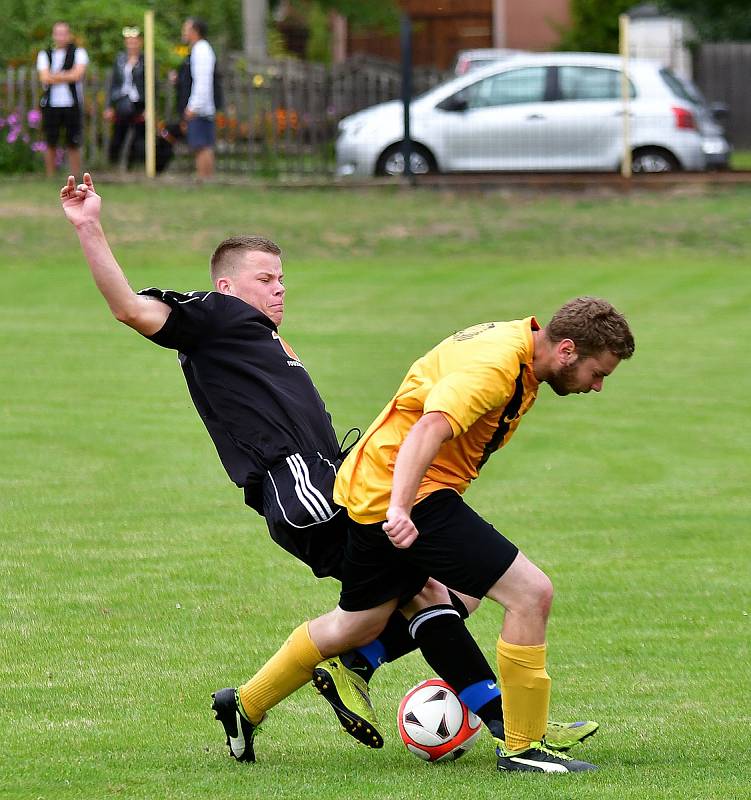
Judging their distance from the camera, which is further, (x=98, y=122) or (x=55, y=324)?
(x=98, y=122)

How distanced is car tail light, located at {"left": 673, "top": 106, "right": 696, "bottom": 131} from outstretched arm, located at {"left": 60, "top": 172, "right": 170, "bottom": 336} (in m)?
18.0

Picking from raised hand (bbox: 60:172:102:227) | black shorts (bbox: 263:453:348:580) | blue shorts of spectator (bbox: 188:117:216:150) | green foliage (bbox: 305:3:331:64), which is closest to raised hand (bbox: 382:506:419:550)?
black shorts (bbox: 263:453:348:580)

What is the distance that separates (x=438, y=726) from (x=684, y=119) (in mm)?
18358

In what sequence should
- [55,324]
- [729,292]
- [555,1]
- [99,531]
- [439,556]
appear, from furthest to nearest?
[555,1]
[729,292]
[55,324]
[99,531]
[439,556]

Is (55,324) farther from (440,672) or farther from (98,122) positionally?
(440,672)

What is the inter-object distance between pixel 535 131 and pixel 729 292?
18.3 feet

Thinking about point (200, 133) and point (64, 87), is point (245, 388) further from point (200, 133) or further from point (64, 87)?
point (64, 87)

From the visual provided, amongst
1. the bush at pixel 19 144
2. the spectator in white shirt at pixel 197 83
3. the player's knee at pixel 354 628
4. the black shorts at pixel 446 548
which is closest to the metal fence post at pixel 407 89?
the spectator in white shirt at pixel 197 83

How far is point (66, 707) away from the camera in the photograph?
5742 millimetres

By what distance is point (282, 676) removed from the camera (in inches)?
212

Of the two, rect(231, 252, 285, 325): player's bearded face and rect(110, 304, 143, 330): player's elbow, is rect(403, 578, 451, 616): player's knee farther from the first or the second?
rect(110, 304, 143, 330): player's elbow

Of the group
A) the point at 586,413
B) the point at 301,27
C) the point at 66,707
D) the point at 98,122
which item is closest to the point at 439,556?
the point at 66,707

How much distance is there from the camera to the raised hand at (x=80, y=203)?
210 inches

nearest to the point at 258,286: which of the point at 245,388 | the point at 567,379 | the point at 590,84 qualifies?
the point at 245,388
